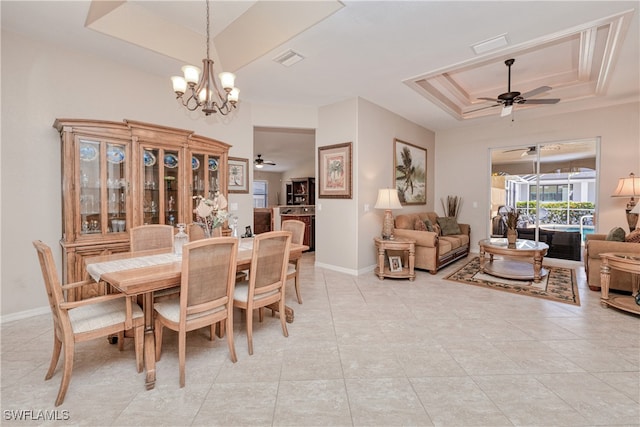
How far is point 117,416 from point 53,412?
15.9 inches

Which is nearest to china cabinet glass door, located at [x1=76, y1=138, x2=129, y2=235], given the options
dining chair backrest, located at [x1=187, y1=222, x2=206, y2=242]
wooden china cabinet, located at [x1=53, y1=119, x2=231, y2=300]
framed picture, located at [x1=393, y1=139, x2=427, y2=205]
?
wooden china cabinet, located at [x1=53, y1=119, x2=231, y2=300]

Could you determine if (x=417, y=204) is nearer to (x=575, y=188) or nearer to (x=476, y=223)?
(x=476, y=223)

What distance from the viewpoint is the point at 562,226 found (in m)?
5.62

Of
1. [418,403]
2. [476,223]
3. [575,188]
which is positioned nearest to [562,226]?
[575,188]

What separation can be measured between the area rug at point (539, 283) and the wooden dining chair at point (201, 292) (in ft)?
11.5

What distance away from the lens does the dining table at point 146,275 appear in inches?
71.1

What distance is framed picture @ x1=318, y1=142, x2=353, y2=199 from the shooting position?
469 centimetres

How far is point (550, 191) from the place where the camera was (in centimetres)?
573

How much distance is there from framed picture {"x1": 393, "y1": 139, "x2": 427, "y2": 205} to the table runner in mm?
4212

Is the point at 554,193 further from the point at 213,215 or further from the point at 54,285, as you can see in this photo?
the point at 54,285

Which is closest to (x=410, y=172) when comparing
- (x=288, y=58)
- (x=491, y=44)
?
(x=491, y=44)

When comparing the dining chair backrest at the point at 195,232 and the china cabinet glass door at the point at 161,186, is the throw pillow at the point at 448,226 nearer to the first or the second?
the dining chair backrest at the point at 195,232

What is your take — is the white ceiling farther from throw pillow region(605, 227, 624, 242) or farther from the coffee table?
the coffee table

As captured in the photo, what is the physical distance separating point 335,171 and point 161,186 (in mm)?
2650
